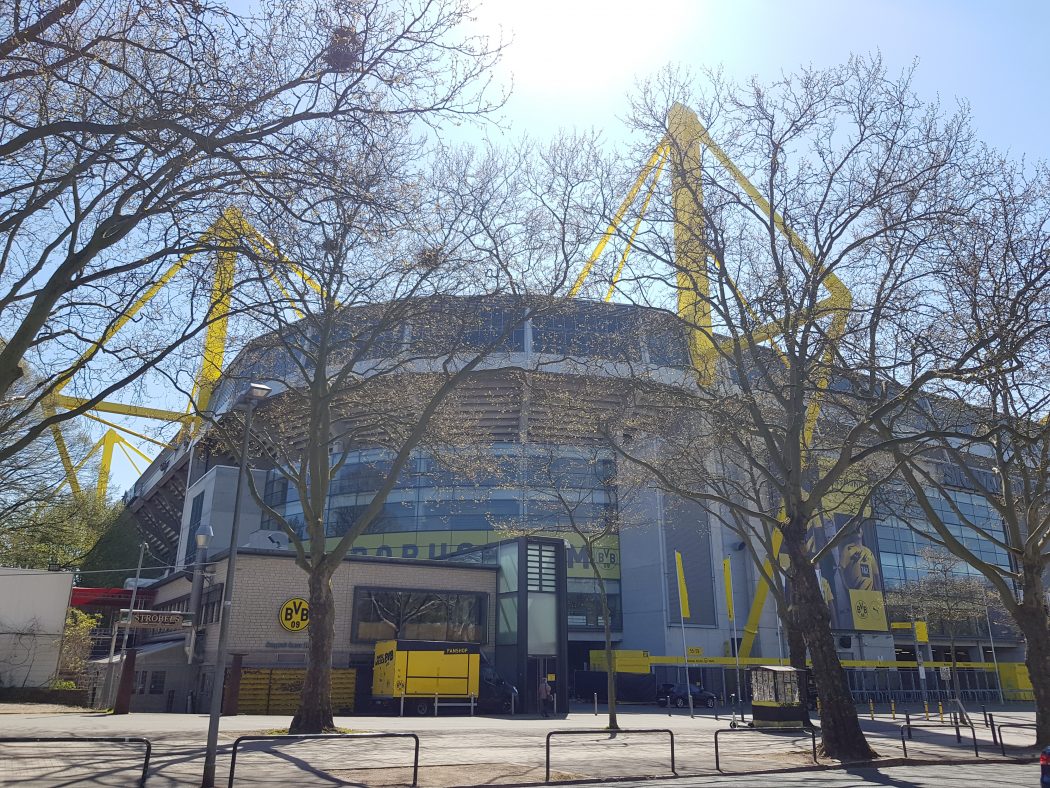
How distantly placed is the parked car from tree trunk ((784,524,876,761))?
26604 mm

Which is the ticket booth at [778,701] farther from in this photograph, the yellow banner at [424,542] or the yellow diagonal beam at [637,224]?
the yellow banner at [424,542]

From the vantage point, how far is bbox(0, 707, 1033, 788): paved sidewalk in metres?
11.9

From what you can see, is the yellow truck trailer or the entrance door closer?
the yellow truck trailer

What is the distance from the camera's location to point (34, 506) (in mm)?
36625

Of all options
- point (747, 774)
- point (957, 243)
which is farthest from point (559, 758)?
point (957, 243)

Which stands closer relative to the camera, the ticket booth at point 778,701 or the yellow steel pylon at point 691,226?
the yellow steel pylon at point 691,226

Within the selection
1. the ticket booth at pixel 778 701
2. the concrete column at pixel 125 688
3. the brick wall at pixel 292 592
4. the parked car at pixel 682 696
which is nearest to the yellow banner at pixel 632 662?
the parked car at pixel 682 696

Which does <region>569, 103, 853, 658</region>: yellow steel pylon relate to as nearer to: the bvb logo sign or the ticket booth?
the ticket booth

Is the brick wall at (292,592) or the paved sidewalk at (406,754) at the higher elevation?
the brick wall at (292,592)

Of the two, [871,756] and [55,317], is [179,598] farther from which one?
[871,756]

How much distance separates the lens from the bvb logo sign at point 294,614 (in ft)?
99.6

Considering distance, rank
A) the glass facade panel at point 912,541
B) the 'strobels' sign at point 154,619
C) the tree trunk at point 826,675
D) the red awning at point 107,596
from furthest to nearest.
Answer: the glass facade panel at point 912,541 → the red awning at point 107,596 → the 'strobels' sign at point 154,619 → the tree trunk at point 826,675

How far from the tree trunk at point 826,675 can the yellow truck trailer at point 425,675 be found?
15.1 metres

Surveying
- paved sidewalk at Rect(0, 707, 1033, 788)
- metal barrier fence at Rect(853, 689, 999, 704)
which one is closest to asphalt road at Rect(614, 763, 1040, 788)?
paved sidewalk at Rect(0, 707, 1033, 788)
